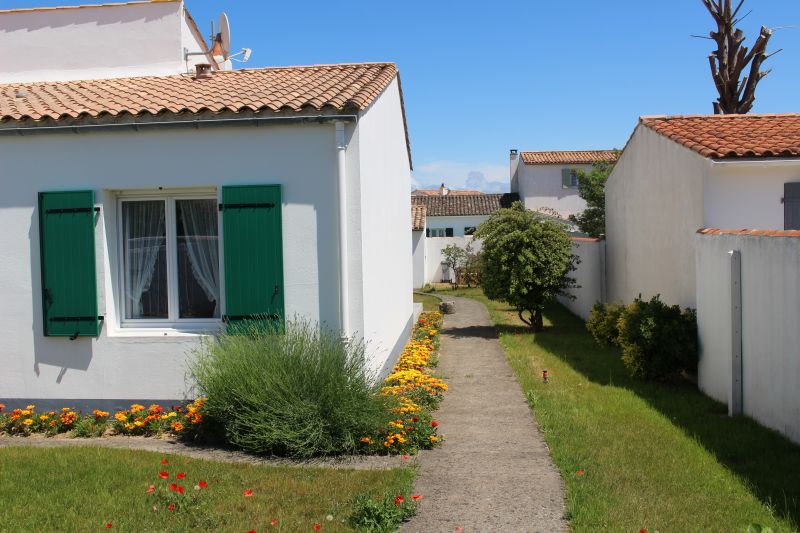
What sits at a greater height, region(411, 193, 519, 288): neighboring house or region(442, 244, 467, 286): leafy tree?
region(411, 193, 519, 288): neighboring house

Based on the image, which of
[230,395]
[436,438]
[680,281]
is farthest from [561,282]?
[230,395]

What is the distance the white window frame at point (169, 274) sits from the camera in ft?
28.9

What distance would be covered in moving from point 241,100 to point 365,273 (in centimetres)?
250

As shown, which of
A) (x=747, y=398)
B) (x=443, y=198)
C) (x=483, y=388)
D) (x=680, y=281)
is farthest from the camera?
(x=443, y=198)

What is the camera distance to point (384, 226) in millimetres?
11273

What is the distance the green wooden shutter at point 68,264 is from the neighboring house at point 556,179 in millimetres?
38298

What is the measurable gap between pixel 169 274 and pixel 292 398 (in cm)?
279

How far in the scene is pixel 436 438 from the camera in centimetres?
752

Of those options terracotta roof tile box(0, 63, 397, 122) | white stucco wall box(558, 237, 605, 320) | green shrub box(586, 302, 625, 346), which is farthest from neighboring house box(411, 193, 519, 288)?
terracotta roof tile box(0, 63, 397, 122)

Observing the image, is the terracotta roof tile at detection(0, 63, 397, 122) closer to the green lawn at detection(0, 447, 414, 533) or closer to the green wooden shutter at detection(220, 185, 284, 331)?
the green wooden shutter at detection(220, 185, 284, 331)

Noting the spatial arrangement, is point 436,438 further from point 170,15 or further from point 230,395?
point 170,15

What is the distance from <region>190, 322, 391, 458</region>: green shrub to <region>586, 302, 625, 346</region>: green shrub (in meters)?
7.04

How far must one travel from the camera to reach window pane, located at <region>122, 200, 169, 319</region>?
352 inches

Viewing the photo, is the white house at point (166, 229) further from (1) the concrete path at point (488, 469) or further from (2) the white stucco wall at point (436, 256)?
(2) the white stucco wall at point (436, 256)
